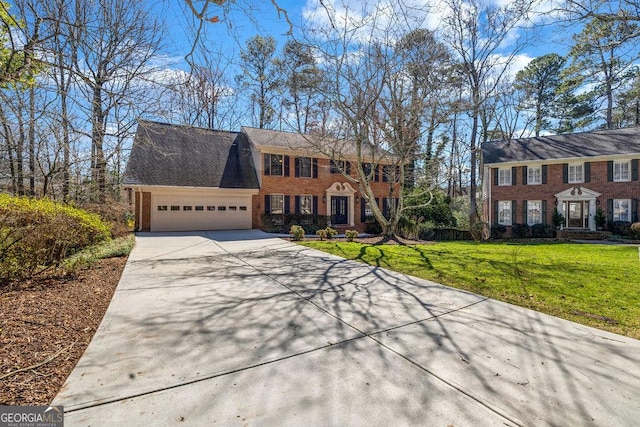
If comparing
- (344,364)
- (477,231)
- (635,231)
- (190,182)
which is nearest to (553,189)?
(635,231)

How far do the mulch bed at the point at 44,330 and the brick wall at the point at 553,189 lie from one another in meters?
22.8

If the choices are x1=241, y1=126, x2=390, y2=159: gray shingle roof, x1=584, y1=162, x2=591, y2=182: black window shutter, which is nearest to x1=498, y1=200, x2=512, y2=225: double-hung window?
x1=584, y1=162, x2=591, y2=182: black window shutter

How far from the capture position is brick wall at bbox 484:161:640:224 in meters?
17.9

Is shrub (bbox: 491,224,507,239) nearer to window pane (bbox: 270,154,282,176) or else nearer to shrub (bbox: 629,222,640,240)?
shrub (bbox: 629,222,640,240)

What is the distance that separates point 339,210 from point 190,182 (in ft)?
30.6

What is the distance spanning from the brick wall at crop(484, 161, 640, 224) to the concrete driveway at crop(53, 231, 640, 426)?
1932 centimetres

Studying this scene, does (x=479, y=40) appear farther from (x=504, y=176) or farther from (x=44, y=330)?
(x=44, y=330)

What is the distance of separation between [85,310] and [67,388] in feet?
7.35

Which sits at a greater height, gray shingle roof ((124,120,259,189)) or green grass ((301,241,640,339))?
gray shingle roof ((124,120,259,189))

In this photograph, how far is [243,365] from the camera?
2789 mm

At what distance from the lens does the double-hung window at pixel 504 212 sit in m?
21.0

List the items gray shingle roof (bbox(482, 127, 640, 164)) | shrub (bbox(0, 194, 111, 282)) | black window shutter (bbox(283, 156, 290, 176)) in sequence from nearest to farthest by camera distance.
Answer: shrub (bbox(0, 194, 111, 282)), gray shingle roof (bbox(482, 127, 640, 164)), black window shutter (bbox(283, 156, 290, 176))

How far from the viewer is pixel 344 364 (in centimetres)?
283

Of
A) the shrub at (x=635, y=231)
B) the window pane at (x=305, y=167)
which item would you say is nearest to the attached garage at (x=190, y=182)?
the window pane at (x=305, y=167)
